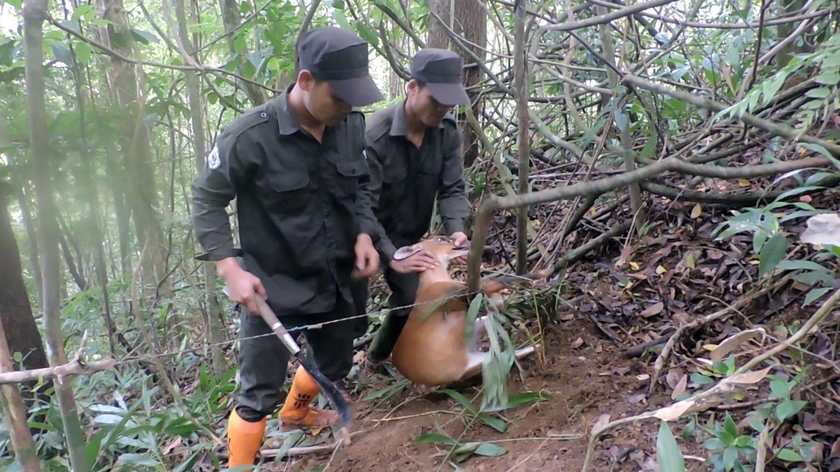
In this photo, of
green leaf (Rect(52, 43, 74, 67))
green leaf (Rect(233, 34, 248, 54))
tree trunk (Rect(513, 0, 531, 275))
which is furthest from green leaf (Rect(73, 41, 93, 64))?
tree trunk (Rect(513, 0, 531, 275))

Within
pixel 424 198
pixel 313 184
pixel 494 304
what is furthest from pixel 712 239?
pixel 313 184

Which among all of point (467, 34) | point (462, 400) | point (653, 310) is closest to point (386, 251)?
point (462, 400)

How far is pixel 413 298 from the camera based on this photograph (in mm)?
3295

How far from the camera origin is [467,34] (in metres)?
5.04

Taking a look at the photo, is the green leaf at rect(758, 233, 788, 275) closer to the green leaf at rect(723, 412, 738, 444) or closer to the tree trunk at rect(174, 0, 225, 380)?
the green leaf at rect(723, 412, 738, 444)

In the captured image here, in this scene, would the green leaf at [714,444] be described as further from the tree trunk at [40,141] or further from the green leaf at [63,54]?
the green leaf at [63,54]

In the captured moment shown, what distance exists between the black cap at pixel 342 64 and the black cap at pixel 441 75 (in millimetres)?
588

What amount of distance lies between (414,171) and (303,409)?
1.41 metres

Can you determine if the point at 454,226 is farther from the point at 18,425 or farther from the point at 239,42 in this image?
the point at 18,425

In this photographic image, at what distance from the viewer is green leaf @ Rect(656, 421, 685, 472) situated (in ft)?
5.43

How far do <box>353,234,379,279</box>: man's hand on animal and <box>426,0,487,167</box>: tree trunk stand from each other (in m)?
2.23

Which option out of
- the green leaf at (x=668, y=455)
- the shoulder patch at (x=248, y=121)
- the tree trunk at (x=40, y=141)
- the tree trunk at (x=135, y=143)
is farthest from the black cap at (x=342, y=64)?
the green leaf at (x=668, y=455)

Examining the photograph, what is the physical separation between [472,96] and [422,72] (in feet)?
Result: 6.52

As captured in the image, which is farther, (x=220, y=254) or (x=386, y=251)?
(x=386, y=251)
